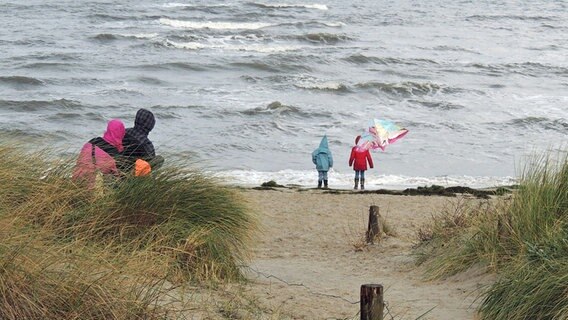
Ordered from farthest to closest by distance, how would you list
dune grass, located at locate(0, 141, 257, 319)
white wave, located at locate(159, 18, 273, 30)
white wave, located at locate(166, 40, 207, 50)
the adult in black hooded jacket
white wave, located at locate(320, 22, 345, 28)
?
white wave, located at locate(320, 22, 345, 28) → white wave, located at locate(159, 18, 273, 30) → white wave, located at locate(166, 40, 207, 50) → the adult in black hooded jacket → dune grass, located at locate(0, 141, 257, 319)

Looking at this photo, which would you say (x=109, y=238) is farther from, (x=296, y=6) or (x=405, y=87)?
(x=296, y=6)

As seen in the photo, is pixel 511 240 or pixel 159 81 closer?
pixel 511 240

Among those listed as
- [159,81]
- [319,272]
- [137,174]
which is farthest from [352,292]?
[159,81]

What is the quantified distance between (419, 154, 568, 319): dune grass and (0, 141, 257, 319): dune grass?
188 centimetres

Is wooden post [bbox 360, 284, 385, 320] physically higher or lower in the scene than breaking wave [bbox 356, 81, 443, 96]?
higher

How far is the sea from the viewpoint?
830 inches

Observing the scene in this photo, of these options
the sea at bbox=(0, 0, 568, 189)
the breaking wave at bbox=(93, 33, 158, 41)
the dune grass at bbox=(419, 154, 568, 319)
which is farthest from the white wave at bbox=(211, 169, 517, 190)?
the breaking wave at bbox=(93, 33, 158, 41)

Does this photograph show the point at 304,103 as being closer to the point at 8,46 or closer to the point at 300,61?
the point at 300,61

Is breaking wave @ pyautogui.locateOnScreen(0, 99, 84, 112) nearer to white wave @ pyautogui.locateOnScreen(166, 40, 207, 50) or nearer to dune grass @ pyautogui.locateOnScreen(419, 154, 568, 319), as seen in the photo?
white wave @ pyautogui.locateOnScreen(166, 40, 207, 50)

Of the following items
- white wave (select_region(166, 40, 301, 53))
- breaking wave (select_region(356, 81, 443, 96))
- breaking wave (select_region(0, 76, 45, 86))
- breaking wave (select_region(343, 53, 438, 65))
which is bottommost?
breaking wave (select_region(356, 81, 443, 96))

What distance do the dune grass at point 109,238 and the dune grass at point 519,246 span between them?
6.16ft

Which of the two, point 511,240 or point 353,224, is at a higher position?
point 511,240

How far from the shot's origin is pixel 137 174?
8281 mm

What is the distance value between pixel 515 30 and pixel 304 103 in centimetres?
2126
